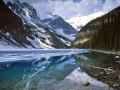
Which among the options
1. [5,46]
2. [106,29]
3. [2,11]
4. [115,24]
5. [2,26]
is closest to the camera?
[115,24]

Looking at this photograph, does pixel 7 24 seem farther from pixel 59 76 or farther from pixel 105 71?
pixel 59 76

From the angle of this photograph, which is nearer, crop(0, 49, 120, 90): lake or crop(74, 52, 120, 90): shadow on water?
crop(0, 49, 120, 90): lake

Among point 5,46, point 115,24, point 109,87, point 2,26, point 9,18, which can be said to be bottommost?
point 109,87

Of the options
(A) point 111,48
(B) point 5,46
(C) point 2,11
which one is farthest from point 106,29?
(C) point 2,11

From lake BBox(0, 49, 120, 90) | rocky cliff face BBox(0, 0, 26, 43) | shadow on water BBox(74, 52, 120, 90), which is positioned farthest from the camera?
rocky cliff face BBox(0, 0, 26, 43)

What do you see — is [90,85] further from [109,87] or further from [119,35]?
[119,35]

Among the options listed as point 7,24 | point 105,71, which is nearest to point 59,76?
point 105,71

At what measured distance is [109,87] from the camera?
18.2 m

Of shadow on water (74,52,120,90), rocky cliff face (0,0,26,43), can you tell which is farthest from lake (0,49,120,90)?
rocky cliff face (0,0,26,43)

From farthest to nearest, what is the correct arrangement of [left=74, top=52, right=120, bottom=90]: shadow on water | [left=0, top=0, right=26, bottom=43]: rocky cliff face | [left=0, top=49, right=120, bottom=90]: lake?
[left=0, top=0, right=26, bottom=43]: rocky cliff face → [left=74, top=52, right=120, bottom=90]: shadow on water → [left=0, top=49, right=120, bottom=90]: lake

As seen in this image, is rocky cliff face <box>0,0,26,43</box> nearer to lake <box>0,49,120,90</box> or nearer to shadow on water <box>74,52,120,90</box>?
lake <box>0,49,120,90</box>

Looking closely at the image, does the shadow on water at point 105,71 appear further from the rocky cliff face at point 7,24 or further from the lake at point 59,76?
the rocky cliff face at point 7,24

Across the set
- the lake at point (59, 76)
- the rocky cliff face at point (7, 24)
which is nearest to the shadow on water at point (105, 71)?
the lake at point (59, 76)

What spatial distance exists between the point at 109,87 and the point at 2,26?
16128 centimetres
